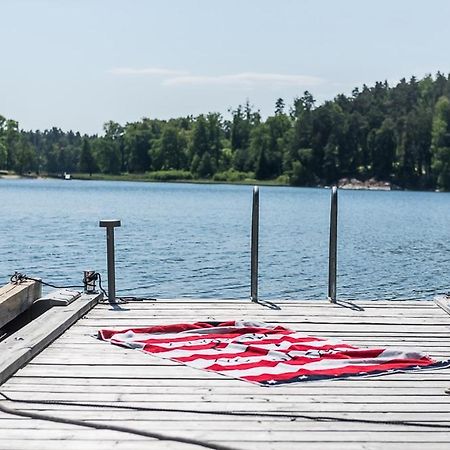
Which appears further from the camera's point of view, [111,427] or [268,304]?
[268,304]

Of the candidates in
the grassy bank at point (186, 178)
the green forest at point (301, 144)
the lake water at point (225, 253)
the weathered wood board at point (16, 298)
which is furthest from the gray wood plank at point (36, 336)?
the grassy bank at point (186, 178)

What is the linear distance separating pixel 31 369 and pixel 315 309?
333 cm

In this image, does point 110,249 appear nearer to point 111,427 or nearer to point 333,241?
point 333,241

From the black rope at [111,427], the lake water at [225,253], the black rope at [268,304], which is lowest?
the lake water at [225,253]

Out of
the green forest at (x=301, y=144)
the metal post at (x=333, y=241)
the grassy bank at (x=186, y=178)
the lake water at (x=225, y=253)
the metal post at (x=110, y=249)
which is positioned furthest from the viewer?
the grassy bank at (x=186, y=178)

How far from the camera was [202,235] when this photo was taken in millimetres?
33125

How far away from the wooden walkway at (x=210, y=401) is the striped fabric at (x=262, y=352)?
13cm

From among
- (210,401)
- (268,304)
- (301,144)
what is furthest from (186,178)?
(210,401)

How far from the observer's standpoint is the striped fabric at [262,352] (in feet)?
17.3

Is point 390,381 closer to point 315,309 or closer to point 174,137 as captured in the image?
point 315,309

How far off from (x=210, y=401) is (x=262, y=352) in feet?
4.06

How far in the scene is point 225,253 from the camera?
84.3ft

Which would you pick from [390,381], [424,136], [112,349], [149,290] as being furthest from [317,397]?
[424,136]

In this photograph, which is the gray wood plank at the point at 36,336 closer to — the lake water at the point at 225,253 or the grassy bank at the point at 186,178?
the lake water at the point at 225,253
